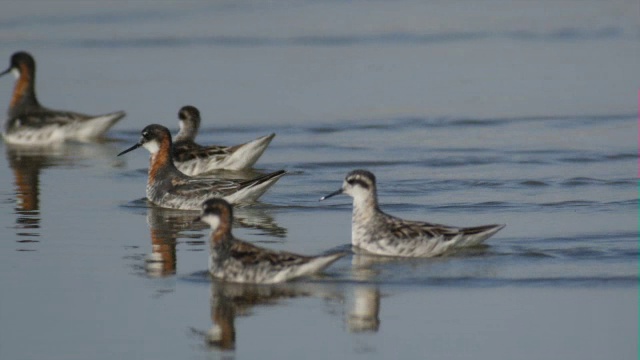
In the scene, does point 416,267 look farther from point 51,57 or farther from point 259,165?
point 51,57

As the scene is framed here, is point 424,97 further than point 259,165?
Yes

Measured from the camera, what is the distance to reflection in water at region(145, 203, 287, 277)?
13.9 m

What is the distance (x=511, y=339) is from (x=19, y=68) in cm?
1547

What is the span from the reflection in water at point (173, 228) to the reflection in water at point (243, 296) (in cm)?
84

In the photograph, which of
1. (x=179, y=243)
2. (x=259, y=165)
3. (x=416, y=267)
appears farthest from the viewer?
(x=259, y=165)

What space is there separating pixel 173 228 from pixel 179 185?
1.59m

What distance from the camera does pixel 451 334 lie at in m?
11.2

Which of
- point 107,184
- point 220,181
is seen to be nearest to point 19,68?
point 107,184

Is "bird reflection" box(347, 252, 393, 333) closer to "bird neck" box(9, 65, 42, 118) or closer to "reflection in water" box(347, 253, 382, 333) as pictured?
"reflection in water" box(347, 253, 382, 333)

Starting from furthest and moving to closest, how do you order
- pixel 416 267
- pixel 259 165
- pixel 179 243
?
pixel 259 165 < pixel 179 243 < pixel 416 267

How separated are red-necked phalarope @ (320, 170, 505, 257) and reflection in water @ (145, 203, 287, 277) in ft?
3.53

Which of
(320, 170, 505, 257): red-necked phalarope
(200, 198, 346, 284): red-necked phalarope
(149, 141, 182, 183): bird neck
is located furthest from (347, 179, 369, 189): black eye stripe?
(149, 141, 182, 183): bird neck

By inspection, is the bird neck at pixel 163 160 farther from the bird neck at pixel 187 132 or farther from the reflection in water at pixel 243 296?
the reflection in water at pixel 243 296

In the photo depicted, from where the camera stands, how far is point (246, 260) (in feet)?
42.8
